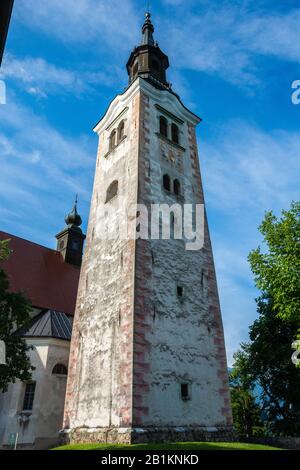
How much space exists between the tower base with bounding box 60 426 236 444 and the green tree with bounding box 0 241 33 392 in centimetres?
306

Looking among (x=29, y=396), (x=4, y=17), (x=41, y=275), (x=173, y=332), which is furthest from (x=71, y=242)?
(x=4, y=17)

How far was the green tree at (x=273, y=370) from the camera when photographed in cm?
1889

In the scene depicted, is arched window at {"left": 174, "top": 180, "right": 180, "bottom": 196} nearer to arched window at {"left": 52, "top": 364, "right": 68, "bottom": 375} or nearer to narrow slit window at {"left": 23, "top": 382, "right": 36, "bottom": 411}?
arched window at {"left": 52, "top": 364, "right": 68, "bottom": 375}

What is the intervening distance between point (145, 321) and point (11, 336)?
459cm

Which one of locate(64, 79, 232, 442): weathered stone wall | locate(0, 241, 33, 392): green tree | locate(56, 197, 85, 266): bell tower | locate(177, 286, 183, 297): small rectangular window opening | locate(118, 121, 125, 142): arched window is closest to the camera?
locate(0, 241, 33, 392): green tree

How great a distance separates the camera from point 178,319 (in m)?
14.3

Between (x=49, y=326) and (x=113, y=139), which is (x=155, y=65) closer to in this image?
(x=113, y=139)

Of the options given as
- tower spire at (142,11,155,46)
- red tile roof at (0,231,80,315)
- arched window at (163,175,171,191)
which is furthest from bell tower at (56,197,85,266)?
tower spire at (142,11,155,46)

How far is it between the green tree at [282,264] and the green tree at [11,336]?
9.22 m

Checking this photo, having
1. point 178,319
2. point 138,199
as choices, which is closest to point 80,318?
point 178,319

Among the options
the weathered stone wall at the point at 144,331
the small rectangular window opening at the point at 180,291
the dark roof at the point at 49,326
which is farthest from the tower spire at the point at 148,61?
the dark roof at the point at 49,326

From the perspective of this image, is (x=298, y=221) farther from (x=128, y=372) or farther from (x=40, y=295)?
(x=40, y=295)

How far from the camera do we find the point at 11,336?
40.1 feet

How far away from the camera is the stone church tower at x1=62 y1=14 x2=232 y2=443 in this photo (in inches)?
484
